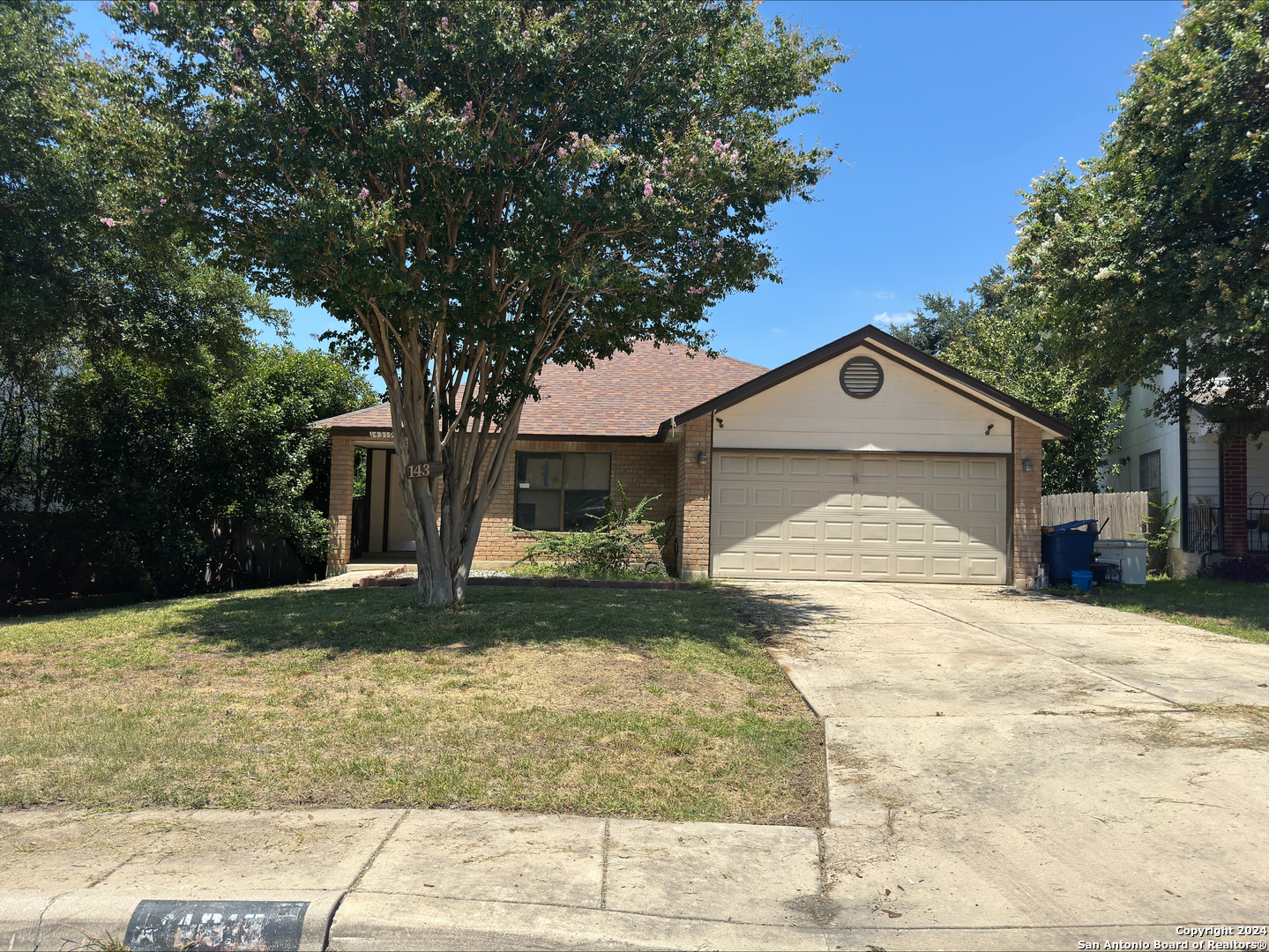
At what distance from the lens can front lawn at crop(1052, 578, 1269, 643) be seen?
33.4ft

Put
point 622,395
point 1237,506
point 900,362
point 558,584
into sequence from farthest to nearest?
point 622,395 < point 1237,506 < point 900,362 < point 558,584

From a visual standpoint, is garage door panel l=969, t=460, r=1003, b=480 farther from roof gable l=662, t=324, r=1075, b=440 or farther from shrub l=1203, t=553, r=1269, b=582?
shrub l=1203, t=553, r=1269, b=582

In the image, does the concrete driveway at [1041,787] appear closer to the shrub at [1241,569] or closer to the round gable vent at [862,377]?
the round gable vent at [862,377]

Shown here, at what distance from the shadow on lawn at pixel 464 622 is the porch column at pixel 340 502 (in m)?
4.74

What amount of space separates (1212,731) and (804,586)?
8.78m

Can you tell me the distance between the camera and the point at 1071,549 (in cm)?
1451

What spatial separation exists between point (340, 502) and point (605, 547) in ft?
19.5

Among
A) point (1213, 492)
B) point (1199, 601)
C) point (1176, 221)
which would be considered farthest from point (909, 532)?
point (1213, 492)

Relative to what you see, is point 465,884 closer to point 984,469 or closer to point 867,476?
point 867,476

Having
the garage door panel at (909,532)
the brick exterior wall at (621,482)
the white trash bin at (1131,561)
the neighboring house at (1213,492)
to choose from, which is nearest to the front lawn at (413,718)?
the garage door panel at (909,532)

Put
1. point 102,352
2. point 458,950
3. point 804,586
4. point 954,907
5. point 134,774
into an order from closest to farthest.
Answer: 1. point 458,950
2. point 954,907
3. point 134,774
4. point 102,352
5. point 804,586

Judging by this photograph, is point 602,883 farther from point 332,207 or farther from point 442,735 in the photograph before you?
point 332,207

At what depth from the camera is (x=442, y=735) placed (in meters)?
5.50

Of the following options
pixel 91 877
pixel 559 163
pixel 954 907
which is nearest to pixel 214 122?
pixel 559 163
